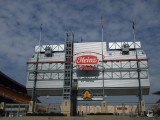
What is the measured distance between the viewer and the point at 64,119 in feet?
149

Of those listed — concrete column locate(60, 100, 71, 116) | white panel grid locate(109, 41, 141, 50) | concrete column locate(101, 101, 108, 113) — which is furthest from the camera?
white panel grid locate(109, 41, 141, 50)

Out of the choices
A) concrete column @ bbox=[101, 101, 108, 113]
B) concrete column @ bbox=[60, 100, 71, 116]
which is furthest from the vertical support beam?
concrete column @ bbox=[101, 101, 108, 113]

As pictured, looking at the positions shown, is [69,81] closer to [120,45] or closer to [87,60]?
[87,60]

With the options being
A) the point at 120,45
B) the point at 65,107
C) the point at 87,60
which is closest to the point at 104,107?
the point at 65,107

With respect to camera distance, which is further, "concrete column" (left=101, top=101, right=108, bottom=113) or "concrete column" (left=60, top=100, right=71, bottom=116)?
"concrete column" (left=60, top=100, right=71, bottom=116)

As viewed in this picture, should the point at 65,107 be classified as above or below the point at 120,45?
below

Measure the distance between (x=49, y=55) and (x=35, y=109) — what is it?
17.5 m

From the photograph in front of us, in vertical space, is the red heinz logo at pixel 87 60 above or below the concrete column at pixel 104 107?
above

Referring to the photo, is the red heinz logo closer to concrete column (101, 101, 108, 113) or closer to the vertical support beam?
the vertical support beam

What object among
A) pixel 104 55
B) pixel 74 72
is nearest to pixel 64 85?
pixel 74 72

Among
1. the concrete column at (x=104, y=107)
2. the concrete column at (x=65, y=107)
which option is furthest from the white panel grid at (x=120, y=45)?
the concrete column at (x=65, y=107)

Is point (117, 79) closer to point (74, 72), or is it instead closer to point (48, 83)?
point (74, 72)

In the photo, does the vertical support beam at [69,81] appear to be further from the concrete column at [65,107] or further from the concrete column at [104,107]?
the concrete column at [104,107]

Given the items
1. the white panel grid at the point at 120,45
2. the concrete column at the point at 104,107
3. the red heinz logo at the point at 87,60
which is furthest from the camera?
the white panel grid at the point at 120,45
